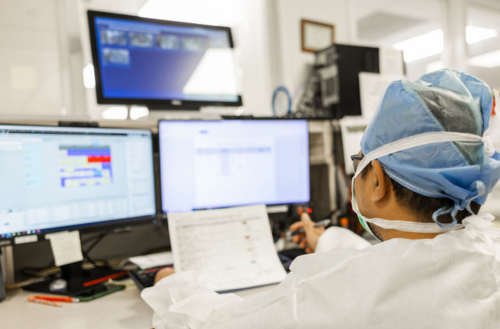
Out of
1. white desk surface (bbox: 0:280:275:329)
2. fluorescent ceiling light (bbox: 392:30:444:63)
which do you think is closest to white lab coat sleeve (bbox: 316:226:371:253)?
white desk surface (bbox: 0:280:275:329)

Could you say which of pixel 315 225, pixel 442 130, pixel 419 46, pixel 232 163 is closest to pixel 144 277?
pixel 232 163

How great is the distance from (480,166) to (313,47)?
1866mm

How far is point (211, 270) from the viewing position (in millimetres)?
908

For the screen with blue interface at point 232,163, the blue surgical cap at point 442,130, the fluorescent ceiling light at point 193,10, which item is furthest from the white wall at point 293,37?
the blue surgical cap at point 442,130

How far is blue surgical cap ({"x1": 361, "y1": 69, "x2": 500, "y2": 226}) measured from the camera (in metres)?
0.54

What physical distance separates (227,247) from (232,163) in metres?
0.32

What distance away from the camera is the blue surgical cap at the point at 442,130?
1.79 ft

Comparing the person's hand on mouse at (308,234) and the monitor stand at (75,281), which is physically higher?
the person's hand on mouse at (308,234)

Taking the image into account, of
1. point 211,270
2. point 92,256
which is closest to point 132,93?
point 92,256

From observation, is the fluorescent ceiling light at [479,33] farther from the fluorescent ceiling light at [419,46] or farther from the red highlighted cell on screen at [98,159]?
the red highlighted cell on screen at [98,159]

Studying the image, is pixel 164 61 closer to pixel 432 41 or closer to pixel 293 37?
pixel 293 37

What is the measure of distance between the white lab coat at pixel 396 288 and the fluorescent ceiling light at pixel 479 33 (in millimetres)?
3728

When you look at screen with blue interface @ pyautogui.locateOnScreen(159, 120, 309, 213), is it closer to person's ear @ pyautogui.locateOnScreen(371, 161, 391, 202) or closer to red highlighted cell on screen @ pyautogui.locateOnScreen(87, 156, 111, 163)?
red highlighted cell on screen @ pyautogui.locateOnScreen(87, 156, 111, 163)

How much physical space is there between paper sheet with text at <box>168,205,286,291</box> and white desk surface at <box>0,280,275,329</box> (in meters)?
0.05
